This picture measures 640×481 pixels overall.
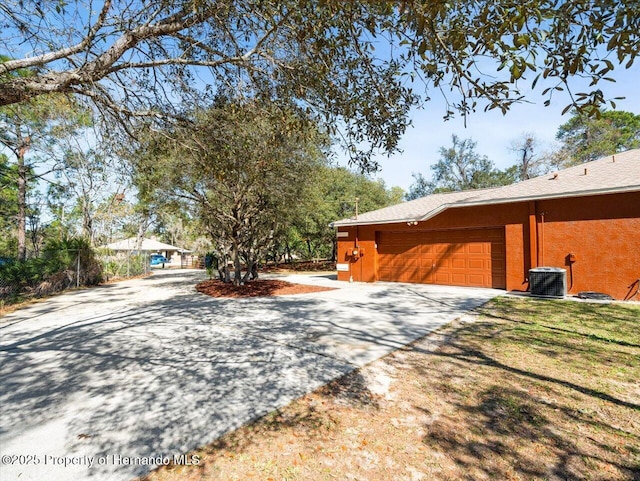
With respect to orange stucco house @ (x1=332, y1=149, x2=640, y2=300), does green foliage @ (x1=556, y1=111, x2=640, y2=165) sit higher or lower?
higher

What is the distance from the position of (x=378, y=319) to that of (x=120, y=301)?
A: 840 centimetres

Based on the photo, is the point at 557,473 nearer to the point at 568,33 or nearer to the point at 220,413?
the point at 220,413

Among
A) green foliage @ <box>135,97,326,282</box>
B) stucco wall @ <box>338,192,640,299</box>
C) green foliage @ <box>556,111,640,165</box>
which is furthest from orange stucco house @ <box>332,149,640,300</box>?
green foliage @ <box>556,111,640,165</box>

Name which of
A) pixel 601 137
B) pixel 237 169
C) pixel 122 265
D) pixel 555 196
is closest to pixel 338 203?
pixel 122 265

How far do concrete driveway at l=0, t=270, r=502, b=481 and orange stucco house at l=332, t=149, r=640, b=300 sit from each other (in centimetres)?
291

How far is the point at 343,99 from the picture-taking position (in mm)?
4172

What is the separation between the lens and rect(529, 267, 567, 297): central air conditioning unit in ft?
29.0

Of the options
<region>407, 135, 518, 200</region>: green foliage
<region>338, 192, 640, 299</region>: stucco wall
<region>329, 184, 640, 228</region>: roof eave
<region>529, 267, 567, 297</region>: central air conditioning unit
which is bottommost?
A: <region>529, 267, 567, 297</region>: central air conditioning unit

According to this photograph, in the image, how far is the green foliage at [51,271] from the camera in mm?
10562

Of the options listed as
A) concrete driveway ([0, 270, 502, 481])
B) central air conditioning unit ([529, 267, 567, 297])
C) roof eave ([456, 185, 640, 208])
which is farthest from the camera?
central air conditioning unit ([529, 267, 567, 297])

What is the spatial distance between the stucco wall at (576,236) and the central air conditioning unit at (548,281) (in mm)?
533

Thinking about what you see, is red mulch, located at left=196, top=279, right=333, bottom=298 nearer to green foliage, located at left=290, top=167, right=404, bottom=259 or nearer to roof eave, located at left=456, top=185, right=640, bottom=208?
roof eave, located at left=456, top=185, right=640, bottom=208

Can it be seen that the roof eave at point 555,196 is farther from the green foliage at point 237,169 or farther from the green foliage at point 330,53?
the green foliage at point 330,53

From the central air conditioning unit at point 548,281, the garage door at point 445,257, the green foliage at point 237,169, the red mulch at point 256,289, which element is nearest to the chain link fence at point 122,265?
the green foliage at point 237,169
